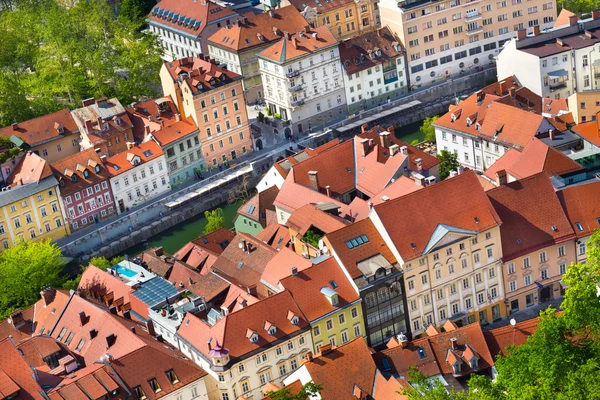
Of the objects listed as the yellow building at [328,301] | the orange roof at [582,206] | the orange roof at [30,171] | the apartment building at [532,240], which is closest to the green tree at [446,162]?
the apartment building at [532,240]

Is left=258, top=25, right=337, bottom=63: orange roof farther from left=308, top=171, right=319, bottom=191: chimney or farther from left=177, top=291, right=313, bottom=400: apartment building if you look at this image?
left=177, top=291, right=313, bottom=400: apartment building

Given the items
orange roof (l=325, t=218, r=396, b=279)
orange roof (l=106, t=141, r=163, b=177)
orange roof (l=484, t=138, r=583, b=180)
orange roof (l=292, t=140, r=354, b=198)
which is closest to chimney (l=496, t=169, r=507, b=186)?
orange roof (l=484, t=138, r=583, b=180)

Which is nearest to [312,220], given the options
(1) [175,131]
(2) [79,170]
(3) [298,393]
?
(3) [298,393]

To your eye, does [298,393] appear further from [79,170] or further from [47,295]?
[79,170]

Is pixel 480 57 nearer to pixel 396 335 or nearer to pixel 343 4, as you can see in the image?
pixel 343 4

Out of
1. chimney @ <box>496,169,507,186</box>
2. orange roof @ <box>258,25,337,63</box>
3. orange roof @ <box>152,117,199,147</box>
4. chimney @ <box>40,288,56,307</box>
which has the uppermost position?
orange roof @ <box>258,25,337,63</box>

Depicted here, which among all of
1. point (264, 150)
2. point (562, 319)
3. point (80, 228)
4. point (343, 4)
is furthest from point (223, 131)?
point (562, 319)

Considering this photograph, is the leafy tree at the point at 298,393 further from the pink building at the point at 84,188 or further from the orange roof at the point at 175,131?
the orange roof at the point at 175,131
